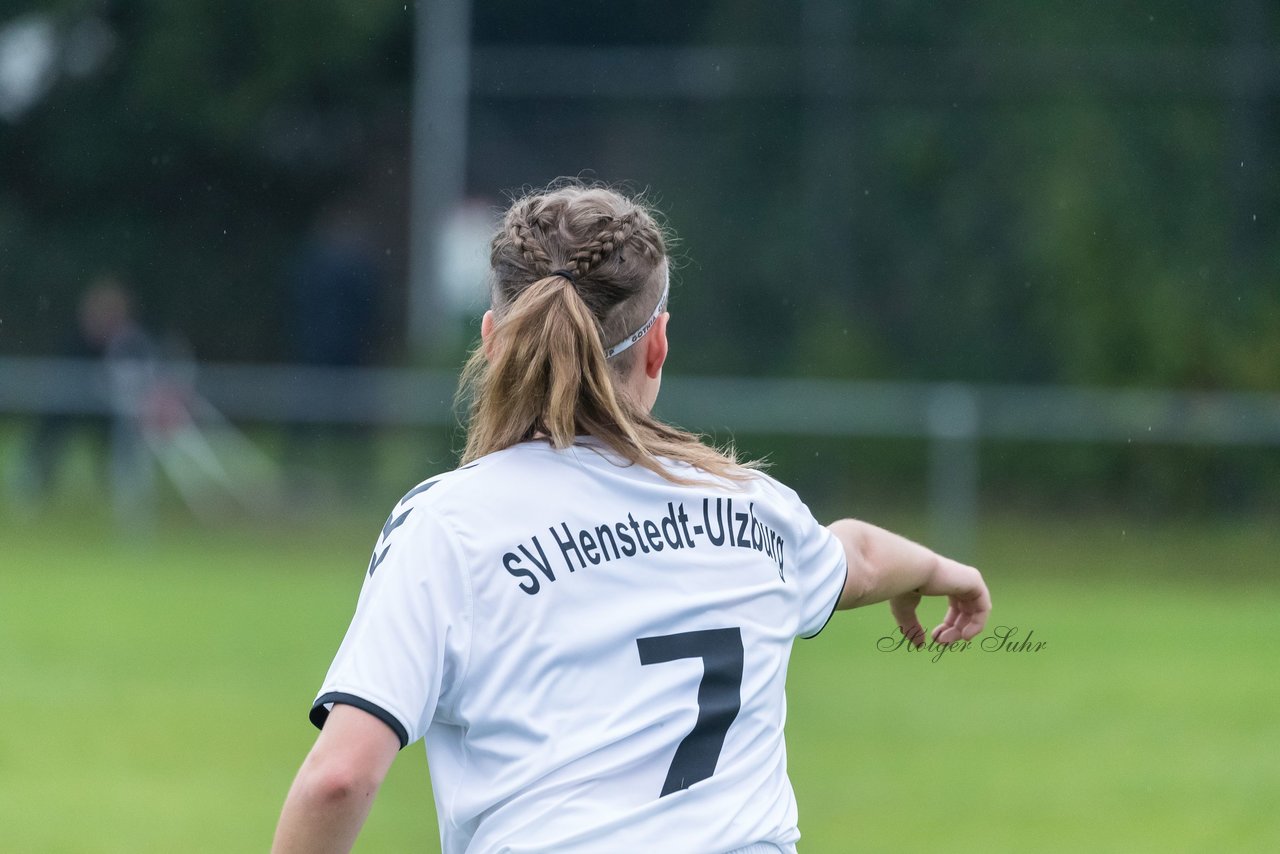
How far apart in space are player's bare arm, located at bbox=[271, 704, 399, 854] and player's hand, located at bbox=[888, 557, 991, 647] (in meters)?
0.93

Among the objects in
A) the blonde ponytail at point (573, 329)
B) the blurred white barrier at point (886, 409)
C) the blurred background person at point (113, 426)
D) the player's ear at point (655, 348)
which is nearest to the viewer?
the blonde ponytail at point (573, 329)

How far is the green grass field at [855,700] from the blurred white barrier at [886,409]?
2.07ft

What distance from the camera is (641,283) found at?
214 cm

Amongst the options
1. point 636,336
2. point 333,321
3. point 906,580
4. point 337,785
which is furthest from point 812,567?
point 333,321

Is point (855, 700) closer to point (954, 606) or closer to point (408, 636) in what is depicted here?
point (954, 606)

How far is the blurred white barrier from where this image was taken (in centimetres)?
1081

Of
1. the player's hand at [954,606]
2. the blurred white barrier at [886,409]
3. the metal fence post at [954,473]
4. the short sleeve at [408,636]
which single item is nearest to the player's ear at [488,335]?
the short sleeve at [408,636]

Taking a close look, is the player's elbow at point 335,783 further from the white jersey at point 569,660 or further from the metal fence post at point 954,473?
the metal fence post at point 954,473

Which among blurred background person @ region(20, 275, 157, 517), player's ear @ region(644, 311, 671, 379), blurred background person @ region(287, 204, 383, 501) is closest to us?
player's ear @ region(644, 311, 671, 379)

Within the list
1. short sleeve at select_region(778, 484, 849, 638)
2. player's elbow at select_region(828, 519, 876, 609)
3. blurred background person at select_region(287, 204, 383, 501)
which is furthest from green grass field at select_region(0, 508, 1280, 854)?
short sleeve at select_region(778, 484, 849, 638)

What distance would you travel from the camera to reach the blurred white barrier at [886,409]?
10812 mm

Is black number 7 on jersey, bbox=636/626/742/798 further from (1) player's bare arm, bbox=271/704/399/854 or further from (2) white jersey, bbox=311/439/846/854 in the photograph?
(1) player's bare arm, bbox=271/704/399/854

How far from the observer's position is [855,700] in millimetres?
7160

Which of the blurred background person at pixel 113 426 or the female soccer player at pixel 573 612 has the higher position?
the female soccer player at pixel 573 612
